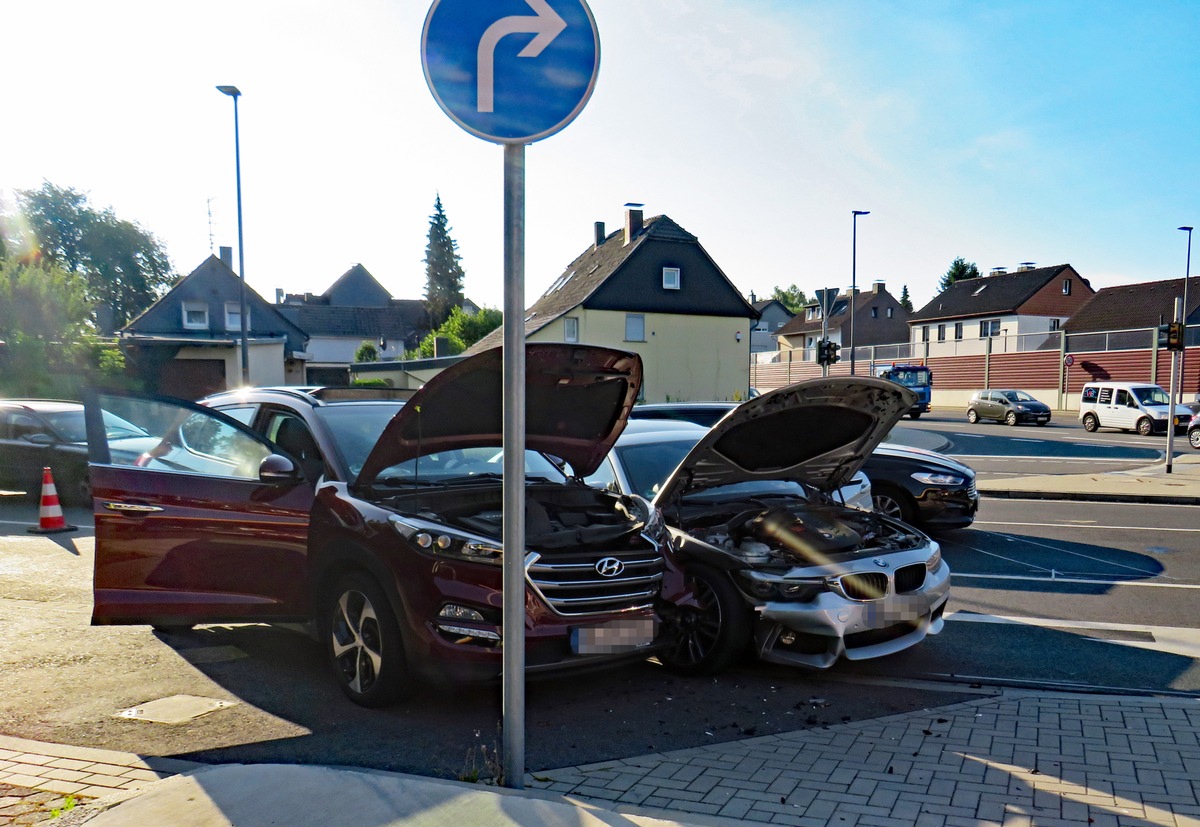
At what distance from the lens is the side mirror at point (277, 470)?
16.5 feet

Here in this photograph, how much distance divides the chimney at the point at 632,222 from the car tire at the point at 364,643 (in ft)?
136

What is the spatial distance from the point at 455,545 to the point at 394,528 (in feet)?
1.24

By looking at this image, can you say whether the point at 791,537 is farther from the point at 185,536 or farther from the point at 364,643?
the point at 185,536

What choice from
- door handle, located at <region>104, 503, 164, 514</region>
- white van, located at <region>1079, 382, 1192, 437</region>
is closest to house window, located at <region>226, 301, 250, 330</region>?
white van, located at <region>1079, 382, 1192, 437</region>

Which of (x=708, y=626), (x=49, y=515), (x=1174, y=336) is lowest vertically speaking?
(x=49, y=515)

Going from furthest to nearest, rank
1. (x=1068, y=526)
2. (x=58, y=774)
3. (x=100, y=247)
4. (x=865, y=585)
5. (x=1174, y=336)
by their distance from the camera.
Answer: (x=100, y=247) → (x=1174, y=336) → (x=1068, y=526) → (x=865, y=585) → (x=58, y=774)

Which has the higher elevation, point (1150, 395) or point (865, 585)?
point (1150, 395)

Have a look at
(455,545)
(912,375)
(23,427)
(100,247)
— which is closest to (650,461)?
(455,545)

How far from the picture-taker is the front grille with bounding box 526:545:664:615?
446 centimetres

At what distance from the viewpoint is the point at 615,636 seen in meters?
4.60

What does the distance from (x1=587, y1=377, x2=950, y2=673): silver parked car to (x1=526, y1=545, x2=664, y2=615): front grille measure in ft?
2.30

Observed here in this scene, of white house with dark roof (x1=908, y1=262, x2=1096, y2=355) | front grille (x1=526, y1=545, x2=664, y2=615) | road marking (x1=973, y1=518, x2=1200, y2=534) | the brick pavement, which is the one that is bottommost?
road marking (x1=973, y1=518, x2=1200, y2=534)

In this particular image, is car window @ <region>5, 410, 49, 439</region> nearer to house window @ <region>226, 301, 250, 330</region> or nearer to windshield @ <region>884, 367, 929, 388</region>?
house window @ <region>226, 301, 250, 330</region>

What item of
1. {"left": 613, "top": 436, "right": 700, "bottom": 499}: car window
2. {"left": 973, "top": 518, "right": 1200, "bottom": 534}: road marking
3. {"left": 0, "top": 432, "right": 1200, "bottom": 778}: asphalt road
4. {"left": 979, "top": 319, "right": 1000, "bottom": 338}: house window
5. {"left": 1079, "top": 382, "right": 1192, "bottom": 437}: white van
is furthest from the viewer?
{"left": 979, "top": 319, "right": 1000, "bottom": 338}: house window
